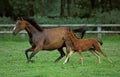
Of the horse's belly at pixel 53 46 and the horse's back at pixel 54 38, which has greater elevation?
the horse's back at pixel 54 38

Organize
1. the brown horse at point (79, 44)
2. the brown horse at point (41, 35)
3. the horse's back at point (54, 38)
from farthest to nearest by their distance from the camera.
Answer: the horse's back at point (54, 38), the brown horse at point (41, 35), the brown horse at point (79, 44)

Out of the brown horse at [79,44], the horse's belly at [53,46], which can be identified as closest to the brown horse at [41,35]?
the horse's belly at [53,46]

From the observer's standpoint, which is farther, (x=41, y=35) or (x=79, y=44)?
(x=41, y=35)

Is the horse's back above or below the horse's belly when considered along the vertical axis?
above

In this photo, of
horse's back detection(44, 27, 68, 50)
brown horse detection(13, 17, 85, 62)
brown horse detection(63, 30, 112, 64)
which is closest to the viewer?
brown horse detection(63, 30, 112, 64)

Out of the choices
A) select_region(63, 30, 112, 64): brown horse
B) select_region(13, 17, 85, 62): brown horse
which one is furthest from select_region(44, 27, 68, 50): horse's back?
select_region(63, 30, 112, 64): brown horse

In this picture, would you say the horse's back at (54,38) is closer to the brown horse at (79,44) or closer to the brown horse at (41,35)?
the brown horse at (41,35)

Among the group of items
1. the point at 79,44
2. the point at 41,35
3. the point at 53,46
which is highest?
the point at 41,35

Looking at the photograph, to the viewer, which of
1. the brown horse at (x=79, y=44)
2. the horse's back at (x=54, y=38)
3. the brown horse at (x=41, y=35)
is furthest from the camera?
the horse's back at (x=54, y=38)

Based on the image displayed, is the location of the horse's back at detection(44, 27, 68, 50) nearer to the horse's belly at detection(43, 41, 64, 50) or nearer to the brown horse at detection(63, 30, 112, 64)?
→ the horse's belly at detection(43, 41, 64, 50)

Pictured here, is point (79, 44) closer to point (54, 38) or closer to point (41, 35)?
point (54, 38)

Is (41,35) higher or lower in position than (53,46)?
higher

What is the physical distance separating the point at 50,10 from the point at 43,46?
33.0 metres

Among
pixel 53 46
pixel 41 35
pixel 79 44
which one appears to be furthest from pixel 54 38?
pixel 79 44
